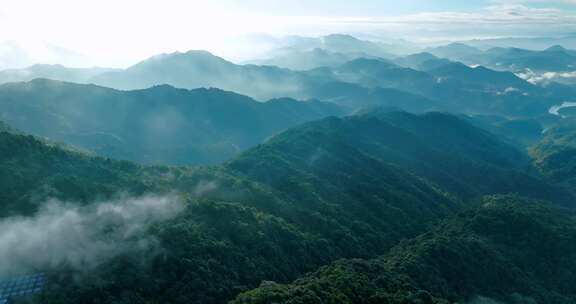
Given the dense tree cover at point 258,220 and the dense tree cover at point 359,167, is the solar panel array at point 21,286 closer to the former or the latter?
the dense tree cover at point 258,220

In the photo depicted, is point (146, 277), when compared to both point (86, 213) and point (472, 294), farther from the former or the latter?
point (472, 294)

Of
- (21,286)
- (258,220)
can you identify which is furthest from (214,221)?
(21,286)

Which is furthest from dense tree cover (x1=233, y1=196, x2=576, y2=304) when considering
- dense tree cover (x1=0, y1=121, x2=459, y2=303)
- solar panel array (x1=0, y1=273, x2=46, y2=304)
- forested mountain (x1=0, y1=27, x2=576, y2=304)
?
solar panel array (x1=0, y1=273, x2=46, y2=304)

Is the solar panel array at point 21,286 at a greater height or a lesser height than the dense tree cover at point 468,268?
greater

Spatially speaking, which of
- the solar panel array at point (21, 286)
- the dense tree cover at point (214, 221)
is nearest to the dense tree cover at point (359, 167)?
the dense tree cover at point (214, 221)

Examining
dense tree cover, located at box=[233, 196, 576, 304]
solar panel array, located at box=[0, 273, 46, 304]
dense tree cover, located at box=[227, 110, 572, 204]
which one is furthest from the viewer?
dense tree cover, located at box=[227, 110, 572, 204]

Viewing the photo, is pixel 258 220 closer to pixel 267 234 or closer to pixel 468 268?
pixel 267 234

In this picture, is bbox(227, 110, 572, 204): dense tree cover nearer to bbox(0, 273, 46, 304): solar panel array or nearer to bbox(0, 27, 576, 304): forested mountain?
bbox(0, 27, 576, 304): forested mountain
